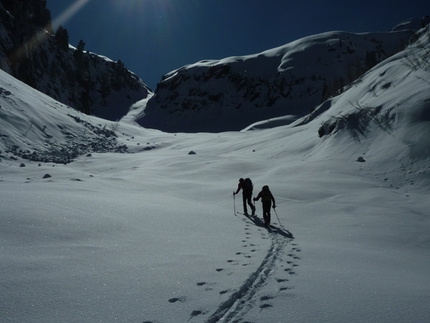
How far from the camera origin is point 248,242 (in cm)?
582

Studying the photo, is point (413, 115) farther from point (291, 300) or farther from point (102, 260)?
point (102, 260)

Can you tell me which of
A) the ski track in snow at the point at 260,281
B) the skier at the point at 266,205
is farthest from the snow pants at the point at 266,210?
the ski track in snow at the point at 260,281

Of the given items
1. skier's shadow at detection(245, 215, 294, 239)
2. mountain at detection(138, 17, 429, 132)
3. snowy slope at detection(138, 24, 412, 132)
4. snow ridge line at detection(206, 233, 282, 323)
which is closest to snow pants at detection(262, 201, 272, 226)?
skier's shadow at detection(245, 215, 294, 239)

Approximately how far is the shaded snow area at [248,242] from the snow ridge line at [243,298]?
0.02 m

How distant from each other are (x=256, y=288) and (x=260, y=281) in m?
0.24

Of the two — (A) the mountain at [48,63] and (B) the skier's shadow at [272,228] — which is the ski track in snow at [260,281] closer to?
(B) the skier's shadow at [272,228]

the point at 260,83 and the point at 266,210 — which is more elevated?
the point at 260,83

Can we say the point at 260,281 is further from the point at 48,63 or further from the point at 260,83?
the point at 260,83

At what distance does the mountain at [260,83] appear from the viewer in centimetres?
8006

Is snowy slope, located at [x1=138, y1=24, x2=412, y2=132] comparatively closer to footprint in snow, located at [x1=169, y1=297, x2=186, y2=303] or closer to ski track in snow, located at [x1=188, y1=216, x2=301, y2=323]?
ski track in snow, located at [x1=188, y1=216, x2=301, y2=323]

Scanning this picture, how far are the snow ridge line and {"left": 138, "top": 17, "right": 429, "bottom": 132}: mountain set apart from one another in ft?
235

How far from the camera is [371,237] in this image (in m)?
6.29

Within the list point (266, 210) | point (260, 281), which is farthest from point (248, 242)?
point (266, 210)

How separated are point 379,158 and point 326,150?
3.55m
